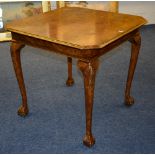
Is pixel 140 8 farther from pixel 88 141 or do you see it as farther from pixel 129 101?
pixel 88 141

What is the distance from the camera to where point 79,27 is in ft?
5.16

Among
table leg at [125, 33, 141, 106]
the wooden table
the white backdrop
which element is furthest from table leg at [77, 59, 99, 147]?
the white backdrop

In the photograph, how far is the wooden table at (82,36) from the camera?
1.37 metres

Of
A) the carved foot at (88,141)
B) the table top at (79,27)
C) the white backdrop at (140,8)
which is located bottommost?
the carved foot at (88,141)

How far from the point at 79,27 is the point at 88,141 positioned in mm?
647

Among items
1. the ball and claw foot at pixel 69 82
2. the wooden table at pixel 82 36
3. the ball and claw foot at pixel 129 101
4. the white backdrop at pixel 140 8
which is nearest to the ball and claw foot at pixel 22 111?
the wooden table at pixel 82 36

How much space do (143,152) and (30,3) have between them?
232 cm

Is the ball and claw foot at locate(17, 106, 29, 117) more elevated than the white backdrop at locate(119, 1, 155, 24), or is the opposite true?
the white backdrop at locate(119, 1, 155, 24)

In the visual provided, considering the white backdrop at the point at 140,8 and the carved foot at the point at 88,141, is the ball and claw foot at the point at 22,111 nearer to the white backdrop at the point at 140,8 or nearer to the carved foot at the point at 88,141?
the carved foot at the point at 88,141

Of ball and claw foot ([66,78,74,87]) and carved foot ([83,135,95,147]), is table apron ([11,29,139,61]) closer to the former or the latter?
carved foot ([83,135,95,147])

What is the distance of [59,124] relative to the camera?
5.86ft

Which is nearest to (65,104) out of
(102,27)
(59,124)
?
(59,124)

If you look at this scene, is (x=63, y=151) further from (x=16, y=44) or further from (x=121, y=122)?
(x=16, y=44)

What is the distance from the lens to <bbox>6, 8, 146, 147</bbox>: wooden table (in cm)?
137
